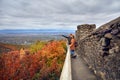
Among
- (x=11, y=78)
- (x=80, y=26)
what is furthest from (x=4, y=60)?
(x=80, y=26)

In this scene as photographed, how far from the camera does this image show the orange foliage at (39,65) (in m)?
28.5

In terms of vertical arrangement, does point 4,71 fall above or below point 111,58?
below

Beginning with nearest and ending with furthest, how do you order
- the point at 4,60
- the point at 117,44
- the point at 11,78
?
the point at 117,44 → the point at 11,78 → the point at 4,60

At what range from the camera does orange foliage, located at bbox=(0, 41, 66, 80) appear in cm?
2848

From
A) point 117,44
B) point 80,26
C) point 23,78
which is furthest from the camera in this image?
point 23,78

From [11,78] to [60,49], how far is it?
19892 millimetres

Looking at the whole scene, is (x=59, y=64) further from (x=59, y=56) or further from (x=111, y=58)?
(x=111, y=58)

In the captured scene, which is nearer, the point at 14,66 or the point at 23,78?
the point at 23,78

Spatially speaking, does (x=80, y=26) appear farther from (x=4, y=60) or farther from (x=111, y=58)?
(x=4, y=60)

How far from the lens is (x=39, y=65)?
35875 mm

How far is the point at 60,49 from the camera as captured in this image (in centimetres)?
2714

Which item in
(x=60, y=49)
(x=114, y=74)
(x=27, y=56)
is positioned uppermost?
(x=114, y=74)

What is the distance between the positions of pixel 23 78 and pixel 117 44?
36.0 meters

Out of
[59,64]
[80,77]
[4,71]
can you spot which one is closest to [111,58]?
[80,77]
